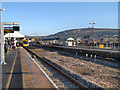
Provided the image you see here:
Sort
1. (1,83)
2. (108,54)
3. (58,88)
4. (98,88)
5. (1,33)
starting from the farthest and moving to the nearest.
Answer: (108,54) < (1,33) < (1,83) < (58,88) < (98,88)

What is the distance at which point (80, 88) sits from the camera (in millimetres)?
9062

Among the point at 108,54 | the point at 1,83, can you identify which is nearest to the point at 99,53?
the point at 108,54

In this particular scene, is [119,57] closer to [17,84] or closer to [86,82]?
[86,82]

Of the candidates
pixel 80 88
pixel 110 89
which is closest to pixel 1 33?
pixel 80 88

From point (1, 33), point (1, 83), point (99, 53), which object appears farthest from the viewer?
point (99, 53)

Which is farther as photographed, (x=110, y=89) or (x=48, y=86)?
(x=48, y=86)

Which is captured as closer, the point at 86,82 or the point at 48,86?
the point at 48,86

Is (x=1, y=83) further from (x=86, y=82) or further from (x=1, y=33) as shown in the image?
(x=1, y=33)

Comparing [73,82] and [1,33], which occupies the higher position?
[1,33]

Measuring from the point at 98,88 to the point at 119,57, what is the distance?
16402 mm

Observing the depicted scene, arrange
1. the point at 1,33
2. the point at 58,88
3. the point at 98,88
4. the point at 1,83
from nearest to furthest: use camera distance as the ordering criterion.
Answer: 1. the point at 98,88
2. the point at 58,88
3. the point at 1,83
4. the point at 1,33

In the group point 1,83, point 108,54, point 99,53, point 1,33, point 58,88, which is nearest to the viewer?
point 58,88

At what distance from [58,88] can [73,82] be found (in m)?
1.52

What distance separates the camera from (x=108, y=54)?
27469 mm
